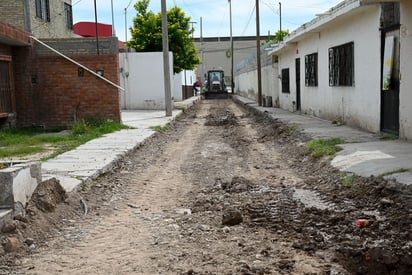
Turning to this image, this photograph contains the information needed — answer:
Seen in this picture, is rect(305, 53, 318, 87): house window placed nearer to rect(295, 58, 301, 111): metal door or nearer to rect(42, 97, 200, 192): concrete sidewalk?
rect(295, 58, 301, 111): metal door

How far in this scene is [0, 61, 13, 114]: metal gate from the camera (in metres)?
15.8

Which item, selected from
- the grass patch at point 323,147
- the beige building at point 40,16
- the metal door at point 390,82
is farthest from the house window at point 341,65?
the beige building at point 40,16

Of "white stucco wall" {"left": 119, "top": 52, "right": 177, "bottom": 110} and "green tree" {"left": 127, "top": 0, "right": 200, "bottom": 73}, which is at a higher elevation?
"green tree" {"left": 127, "top": 0, "right": 200, "bottom": 73}

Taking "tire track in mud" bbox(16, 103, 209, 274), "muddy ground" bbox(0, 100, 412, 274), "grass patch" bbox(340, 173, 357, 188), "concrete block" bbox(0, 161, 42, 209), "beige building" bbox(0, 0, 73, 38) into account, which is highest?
"beige building" bbox(0, 0, 73, 38)

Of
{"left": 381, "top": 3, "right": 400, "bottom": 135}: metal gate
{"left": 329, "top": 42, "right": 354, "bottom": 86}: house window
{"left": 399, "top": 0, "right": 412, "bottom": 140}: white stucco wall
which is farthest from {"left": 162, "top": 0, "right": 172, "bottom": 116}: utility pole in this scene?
{"left": 399, "top": 0, "right": 412, "bottom": 140}: white stucco wall

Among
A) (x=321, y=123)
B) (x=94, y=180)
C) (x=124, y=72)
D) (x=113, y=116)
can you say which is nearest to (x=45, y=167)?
(x=94, y=180)

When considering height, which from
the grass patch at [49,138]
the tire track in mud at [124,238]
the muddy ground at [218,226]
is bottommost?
the tire track in mud at [124,238]

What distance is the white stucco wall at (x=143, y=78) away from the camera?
1037 inches

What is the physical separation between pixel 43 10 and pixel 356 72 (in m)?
14.5

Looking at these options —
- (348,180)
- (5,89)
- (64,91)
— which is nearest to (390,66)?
(348,180)

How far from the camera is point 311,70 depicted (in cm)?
1967

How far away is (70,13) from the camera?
27.0 metres

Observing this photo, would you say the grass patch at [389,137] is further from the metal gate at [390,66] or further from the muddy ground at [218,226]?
the muddy ground at [218,226]

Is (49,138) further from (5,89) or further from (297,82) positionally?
(297,82)
